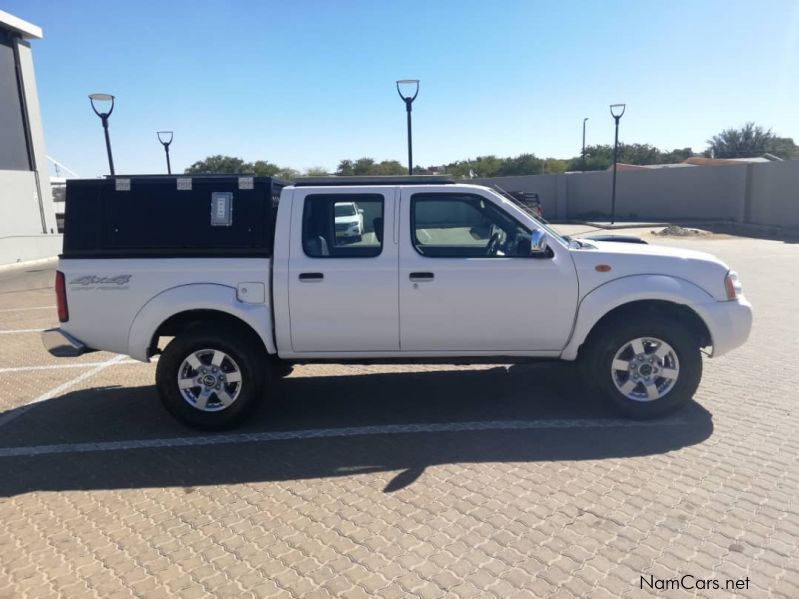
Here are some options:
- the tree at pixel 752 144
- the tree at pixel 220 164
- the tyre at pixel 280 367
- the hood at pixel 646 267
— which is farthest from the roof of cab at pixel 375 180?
the tree at pixel 752 144

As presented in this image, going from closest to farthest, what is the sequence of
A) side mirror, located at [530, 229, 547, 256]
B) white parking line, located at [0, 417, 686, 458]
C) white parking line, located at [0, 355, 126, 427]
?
side mirror, located at [530, 229, 547, 256] < white parking line, located at [0, 417, 686, 458] < white parking line, located at [0, 355, 126, 427]

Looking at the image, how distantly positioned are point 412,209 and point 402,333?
1006 mm

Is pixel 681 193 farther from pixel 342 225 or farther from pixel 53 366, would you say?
pixel 53 366

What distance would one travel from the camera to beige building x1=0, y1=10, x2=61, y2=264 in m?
21.8

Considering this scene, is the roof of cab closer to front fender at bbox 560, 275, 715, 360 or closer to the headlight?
front fender at bbox 560, 275, 715, 360

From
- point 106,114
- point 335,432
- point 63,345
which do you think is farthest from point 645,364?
point 106,114

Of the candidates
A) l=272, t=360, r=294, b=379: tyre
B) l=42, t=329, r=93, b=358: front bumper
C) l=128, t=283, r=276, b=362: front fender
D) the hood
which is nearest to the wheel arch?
the hood

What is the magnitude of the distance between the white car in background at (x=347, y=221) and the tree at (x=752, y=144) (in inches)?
2438

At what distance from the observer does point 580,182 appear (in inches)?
1410

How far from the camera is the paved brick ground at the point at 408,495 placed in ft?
9.97

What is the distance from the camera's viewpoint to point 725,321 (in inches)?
189

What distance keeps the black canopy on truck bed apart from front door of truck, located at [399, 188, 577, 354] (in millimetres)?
1210

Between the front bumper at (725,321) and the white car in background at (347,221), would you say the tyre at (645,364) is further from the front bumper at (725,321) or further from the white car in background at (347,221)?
the white car in background at (347,221)

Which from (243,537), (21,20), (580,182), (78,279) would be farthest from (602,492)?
(580,182)
